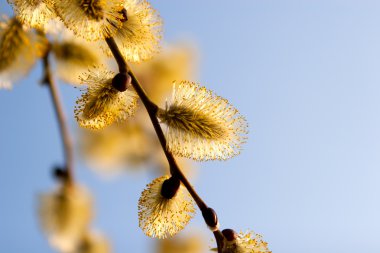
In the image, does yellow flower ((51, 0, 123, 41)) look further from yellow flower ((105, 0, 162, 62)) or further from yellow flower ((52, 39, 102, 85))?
yellow flower ((52, 39, 102, 85))

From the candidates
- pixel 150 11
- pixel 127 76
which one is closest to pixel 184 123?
pixel 127 76

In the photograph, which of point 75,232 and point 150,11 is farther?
point 75,232

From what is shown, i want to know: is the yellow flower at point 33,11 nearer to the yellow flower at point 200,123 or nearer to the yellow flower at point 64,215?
the yellow flower at point 200,123

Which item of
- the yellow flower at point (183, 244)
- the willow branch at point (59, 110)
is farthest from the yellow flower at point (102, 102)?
the yellow flower at point (183, 244)

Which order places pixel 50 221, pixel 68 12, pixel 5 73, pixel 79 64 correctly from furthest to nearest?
pixel 50 221, pixel 79 64, pixel 5 73, pixel 68 12

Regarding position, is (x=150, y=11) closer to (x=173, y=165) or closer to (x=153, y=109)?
(x=153, y=109)

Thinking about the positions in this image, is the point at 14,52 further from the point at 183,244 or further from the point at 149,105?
the point at 183,244

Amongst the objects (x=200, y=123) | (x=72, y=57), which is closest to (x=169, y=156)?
(x=200, y=123)
